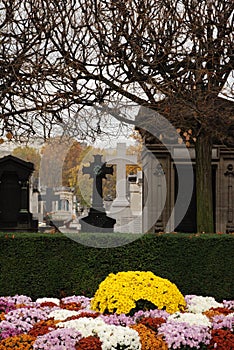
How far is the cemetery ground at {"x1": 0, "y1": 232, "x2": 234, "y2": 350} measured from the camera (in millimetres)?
5078

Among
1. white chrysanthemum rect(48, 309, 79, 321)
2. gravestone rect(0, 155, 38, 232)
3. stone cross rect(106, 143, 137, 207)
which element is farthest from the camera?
stone cross rect(106, 143, 137, 207)

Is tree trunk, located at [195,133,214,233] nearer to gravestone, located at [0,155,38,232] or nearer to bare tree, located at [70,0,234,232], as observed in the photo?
bare tree, located at [70,0,234,232]

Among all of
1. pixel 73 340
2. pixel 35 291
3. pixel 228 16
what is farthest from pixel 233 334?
pixel 228 16

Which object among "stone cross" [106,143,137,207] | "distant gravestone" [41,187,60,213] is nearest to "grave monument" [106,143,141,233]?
"stone cross" [106,143,137,207]

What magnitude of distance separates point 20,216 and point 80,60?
680 cm

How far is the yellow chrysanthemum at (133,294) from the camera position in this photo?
601cm

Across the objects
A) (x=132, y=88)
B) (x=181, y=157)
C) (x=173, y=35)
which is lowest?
(x=181, y=157)

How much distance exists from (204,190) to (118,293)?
7302mm

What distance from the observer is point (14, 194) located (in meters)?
17.5

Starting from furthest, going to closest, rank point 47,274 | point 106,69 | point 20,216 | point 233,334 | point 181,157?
point 20,216
point 181,157
point 106,69
point 47,274
point 233,334

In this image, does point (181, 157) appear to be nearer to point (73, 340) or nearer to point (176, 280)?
point (176, 280)

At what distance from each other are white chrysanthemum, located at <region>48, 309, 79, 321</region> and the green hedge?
2982 millimetres

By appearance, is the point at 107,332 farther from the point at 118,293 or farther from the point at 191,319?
the point at 118,293

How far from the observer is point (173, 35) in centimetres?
1271
